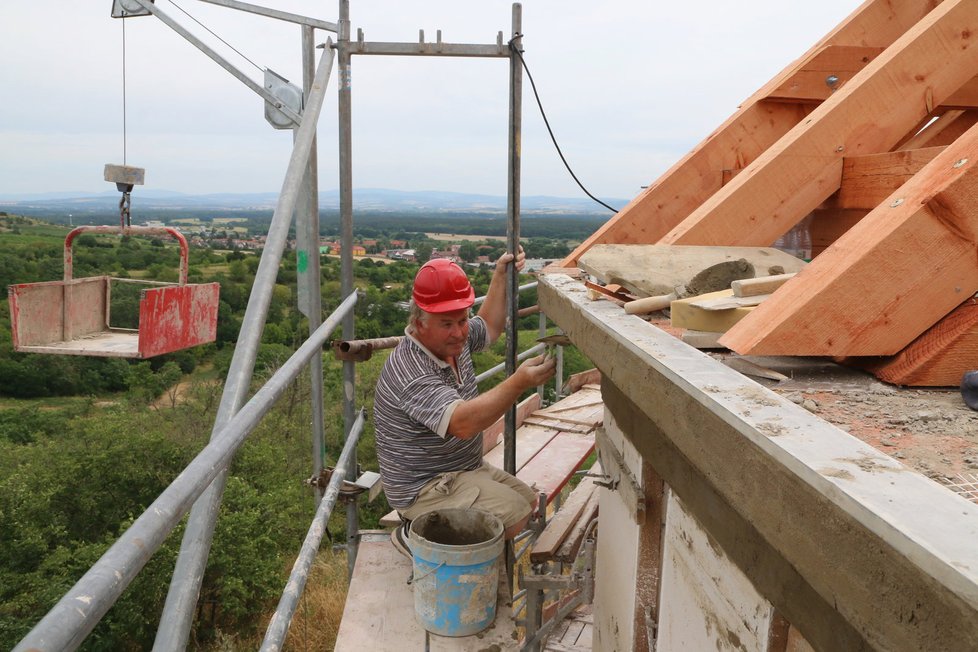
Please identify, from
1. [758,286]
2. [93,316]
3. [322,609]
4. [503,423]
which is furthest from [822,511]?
[322,609]

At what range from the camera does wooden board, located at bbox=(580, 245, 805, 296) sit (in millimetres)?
2537

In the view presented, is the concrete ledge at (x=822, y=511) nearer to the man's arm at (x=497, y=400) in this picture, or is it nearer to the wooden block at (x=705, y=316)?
the wooden block at (x=705, y=316)

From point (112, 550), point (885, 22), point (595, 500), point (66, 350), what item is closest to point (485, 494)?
point (595, 500)

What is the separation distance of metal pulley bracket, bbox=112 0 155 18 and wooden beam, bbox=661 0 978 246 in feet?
13.2

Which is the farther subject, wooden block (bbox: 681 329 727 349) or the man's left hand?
the man's left hand

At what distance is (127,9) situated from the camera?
4.92m

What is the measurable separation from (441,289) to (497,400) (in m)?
0.73

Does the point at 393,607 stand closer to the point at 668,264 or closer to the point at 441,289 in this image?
the point at 441,289

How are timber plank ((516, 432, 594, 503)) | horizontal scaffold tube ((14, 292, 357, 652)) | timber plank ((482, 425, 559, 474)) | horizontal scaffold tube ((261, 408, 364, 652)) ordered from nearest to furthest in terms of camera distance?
horizontal scaffold tube ((14, 292, 357, 652))
horizontal scaffold tube ((261, 408, 364, 652))
timber plank ((516, 432, 594, 503))
timber plank ((482, 425, 559, 474))

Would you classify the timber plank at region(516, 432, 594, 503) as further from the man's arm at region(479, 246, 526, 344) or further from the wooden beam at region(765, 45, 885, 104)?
the wooden beam at region(765, 45, 885, 104)

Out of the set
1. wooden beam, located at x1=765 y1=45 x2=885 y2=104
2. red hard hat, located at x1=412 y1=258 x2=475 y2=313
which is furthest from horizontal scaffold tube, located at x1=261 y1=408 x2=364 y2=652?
wooden beam, located at x1=765 y1=45 x2=885 y2=104

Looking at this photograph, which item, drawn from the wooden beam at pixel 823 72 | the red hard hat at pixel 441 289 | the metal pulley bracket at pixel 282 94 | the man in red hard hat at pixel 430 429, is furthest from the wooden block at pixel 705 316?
the metal pulley bracket at pixel 282 94

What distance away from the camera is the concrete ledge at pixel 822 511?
74cm

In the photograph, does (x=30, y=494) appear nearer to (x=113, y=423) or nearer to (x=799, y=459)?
(x=113, y=423)
